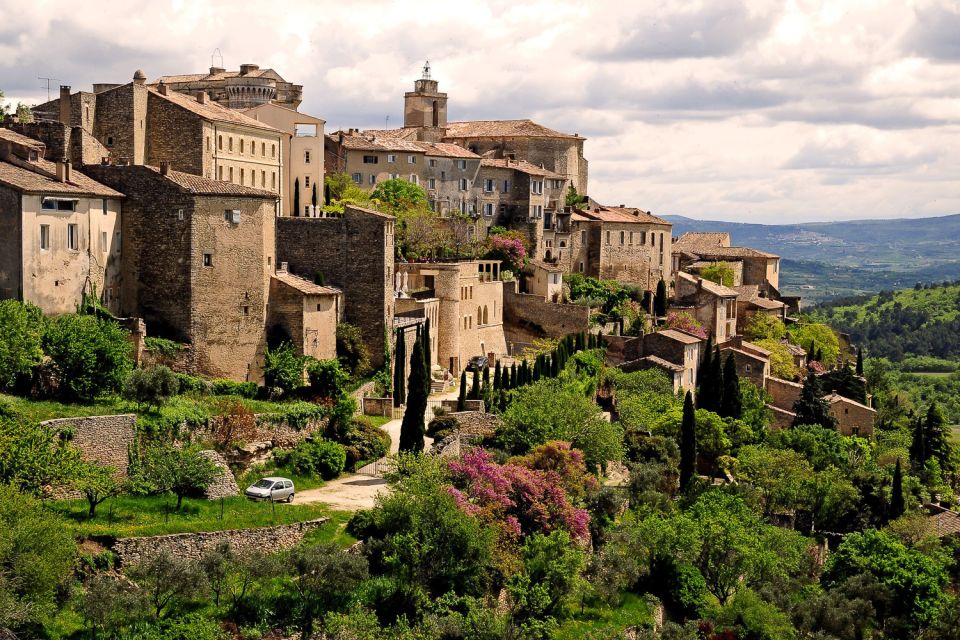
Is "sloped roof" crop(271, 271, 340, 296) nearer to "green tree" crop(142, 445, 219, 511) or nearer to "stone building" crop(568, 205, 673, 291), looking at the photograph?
"green tree" crop(142, 445, 219, 511)

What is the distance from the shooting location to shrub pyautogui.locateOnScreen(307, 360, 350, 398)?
45750 millimetres

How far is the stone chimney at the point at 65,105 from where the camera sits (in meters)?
49.8

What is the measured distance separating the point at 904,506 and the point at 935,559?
6.98 meters

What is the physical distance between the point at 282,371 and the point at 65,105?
48.2 ft

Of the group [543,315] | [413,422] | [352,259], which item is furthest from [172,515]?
[543,315]

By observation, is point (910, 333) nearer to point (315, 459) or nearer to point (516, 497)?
point (516, 497)

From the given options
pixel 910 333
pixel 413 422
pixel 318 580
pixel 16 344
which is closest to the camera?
pixel 318 580

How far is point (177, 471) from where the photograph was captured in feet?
118

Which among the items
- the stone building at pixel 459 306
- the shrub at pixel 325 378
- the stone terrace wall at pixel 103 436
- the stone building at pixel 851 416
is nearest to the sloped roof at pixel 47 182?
the stone terrace wall at pixel 103 436

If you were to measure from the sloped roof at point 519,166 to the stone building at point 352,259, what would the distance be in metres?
29.4

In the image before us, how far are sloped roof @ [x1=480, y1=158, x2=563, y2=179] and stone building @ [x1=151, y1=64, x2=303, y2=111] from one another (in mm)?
12939

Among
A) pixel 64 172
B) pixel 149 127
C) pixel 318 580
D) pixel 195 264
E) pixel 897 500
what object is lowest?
pixel 897 500

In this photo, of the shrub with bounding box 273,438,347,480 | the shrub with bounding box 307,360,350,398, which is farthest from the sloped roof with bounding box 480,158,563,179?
the shrub with bounding box 273,438,347,480

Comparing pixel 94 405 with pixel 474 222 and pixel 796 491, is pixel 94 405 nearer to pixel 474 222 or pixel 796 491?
pixel 796 491
